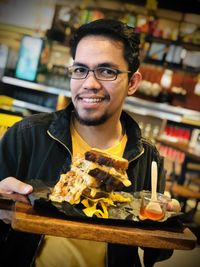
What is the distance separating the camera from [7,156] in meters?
1.58

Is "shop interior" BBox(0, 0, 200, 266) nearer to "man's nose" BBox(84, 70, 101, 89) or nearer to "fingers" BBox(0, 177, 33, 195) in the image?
"man's nose" BBox(84, 70, 101, 89)

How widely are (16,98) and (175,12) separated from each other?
9.87 ft

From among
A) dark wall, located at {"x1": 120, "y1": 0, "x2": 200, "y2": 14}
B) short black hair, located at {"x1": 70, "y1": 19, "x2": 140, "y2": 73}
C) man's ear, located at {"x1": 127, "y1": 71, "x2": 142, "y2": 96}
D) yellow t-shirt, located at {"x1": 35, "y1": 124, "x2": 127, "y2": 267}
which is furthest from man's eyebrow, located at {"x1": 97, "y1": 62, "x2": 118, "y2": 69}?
dark wall, located at {"x1": 120, "y1": 0, "x2": 200, "y2": 14}

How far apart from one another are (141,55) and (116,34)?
3855 millimetres

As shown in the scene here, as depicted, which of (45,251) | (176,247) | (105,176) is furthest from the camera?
(45,251)

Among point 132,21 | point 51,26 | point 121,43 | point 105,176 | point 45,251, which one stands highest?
point 132,21

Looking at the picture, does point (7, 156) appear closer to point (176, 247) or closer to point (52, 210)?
point (52, 210)

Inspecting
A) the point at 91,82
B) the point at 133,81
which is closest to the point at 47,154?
the point at 91,82

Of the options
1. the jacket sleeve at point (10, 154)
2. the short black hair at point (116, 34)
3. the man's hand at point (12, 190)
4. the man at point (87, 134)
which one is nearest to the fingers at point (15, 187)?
the man's hand at point (12, 190)

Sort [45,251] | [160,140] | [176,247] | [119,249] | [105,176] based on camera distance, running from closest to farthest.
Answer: [176,247] → [105,176] → [45,251] → [119,249] → [160,140]

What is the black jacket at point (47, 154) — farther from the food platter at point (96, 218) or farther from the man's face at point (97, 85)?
the food platter at point (96, 218)

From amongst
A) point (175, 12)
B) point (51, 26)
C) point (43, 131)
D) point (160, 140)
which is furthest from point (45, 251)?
point (175, 12)

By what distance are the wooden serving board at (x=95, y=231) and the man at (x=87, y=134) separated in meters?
0.37

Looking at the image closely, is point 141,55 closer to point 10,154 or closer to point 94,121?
point 94,121
